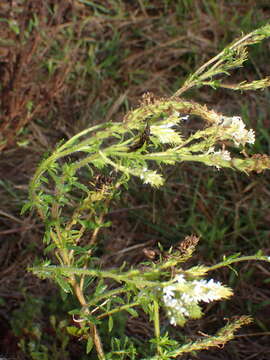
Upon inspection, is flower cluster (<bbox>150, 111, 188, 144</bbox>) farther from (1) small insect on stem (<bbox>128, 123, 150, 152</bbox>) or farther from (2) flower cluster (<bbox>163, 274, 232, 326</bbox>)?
(2) flower cluster (<bbox>163, 274, 232, 326</bbox>)

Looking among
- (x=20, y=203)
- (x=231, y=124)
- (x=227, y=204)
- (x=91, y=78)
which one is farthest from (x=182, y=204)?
(x=231, y=124)

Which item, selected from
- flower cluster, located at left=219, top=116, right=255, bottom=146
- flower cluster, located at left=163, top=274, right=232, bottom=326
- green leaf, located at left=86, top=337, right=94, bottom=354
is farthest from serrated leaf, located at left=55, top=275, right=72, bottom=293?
flower cluster, located at left=219, top=116, right=255, bottom=146

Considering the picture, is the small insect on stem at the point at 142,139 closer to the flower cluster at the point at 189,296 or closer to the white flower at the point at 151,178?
the white flower at the point at 151,178

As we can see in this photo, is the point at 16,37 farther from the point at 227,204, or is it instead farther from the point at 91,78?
the point at 227,204

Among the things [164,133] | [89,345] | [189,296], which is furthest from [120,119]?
[189,296]

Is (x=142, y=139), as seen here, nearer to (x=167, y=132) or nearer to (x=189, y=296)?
(x=167, y=132)
